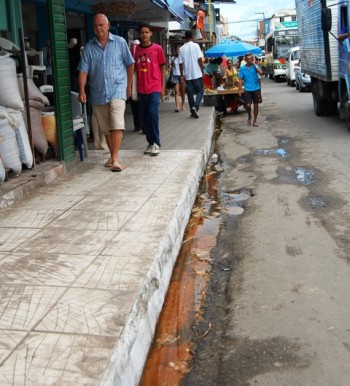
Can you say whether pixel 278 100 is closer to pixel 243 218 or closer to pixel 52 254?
pixel 243 218

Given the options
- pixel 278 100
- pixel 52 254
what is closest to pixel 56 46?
pixel 52 254

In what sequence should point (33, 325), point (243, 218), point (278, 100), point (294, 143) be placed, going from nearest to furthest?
point (33, 325)
point (243, 218)
point (294, 143)
point (278, 100)

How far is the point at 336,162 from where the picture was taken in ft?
29.6

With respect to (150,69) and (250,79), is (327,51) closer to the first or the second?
(250,79)

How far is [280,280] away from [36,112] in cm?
383

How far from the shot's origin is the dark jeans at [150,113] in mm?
8164

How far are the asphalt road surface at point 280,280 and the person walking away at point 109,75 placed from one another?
1.74m

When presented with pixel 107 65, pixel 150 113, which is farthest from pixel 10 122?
pixel 150 113

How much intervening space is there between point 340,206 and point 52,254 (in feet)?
11.9

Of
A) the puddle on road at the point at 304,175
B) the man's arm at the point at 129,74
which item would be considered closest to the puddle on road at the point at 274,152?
the puddle on road at the point at 304,175

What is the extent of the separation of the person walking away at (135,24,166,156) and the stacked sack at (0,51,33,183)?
2.32m

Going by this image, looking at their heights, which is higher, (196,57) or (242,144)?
(196,57)

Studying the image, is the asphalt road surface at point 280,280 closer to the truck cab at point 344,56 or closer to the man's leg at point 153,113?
the man's leg at point 153,113

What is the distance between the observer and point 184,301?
4281 mm
